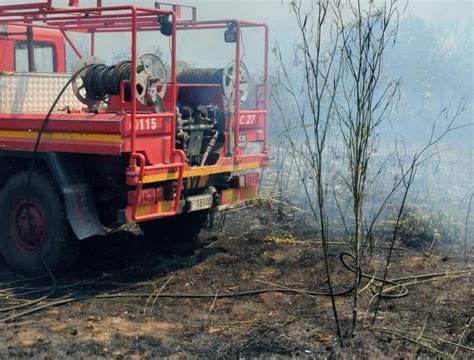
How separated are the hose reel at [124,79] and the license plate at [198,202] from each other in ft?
3.19

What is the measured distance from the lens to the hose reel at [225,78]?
6.80 m

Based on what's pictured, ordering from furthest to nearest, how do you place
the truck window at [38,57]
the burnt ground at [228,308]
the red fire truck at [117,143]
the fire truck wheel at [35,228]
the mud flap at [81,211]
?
the truck window at [38,57] < the fire truck wheel at [35,228] < the mud flap at [81,211] < the red fire truck at [117,143] < the burnt ground at [228,308]

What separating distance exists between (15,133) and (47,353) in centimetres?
272

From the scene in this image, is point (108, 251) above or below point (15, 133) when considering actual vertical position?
below

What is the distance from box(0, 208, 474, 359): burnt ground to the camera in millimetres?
4328

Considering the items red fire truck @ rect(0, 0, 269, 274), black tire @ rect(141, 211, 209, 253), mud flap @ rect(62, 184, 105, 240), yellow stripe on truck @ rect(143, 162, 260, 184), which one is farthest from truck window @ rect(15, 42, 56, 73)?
yellow stripe on truck @ rect(143, 162, 260, 184)

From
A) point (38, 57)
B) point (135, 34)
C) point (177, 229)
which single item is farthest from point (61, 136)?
point (38, 57)

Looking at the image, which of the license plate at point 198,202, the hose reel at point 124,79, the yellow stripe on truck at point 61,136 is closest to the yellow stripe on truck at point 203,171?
the license plate at point 198,202

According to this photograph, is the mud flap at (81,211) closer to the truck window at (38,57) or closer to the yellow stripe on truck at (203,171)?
the yellow stripe on truck at (203,171)

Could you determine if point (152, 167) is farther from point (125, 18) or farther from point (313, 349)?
point (313, 349)

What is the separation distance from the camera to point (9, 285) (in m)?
6.04

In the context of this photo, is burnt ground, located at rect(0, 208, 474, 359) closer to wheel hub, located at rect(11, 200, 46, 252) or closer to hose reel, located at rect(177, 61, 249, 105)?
wheel hub, located at rect(11, 200, 46, 252)

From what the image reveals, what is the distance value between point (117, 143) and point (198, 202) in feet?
4.21

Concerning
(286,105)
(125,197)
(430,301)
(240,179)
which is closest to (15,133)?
(125,197)
